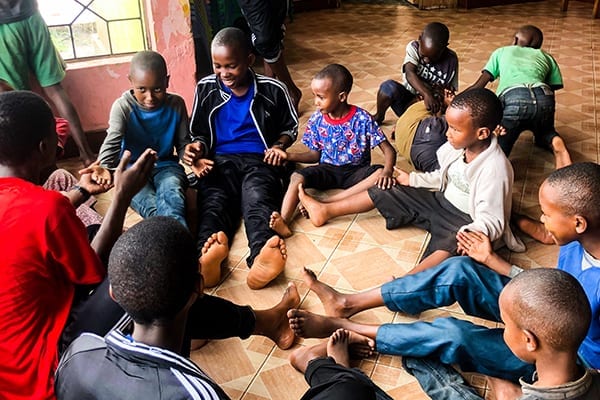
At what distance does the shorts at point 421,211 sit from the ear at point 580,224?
717 mm

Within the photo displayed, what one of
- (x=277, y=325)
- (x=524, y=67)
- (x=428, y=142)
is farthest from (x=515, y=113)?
(x=277, y=325)

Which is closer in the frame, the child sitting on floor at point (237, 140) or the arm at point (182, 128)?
the child sitting on floor at point (237, 140)

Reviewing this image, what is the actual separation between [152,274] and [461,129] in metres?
1.36

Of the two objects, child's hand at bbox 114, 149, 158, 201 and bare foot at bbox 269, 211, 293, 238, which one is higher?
child's hand at bbox 114, 149, 158, 201

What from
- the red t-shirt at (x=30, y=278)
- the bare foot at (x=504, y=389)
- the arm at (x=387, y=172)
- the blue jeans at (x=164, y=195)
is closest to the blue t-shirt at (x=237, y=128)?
the blue jeans at (x=164, y=195)

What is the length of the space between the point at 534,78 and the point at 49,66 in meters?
2.34

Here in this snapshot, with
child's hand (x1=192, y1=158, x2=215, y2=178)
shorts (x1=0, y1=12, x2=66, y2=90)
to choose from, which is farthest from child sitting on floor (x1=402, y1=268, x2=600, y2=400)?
shorts (x1=0, y1=12, x2=66, y2=90)

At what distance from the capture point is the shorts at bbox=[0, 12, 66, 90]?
8.82 ft

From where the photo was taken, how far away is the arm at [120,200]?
1608 millimetres

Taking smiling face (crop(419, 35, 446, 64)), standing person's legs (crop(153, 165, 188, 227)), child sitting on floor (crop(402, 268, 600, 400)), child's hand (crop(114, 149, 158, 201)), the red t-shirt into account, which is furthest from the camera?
smiling face (crop(419, 35, 446, 64))

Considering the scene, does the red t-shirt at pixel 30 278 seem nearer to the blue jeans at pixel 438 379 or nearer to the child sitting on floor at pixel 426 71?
the blue jeans at pixel 438 379

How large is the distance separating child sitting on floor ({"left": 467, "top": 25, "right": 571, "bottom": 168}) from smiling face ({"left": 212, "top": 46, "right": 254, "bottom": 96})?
1.16 metres

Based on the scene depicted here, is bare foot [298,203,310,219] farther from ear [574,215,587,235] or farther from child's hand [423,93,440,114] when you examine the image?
ear [574,215,587,235]

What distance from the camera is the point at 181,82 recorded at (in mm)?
3230
